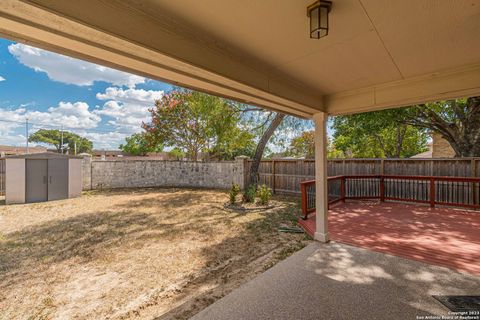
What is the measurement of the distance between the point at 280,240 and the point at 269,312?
7.10 feet

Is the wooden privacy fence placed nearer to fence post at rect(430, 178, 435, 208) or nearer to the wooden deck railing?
the wooden deck railing

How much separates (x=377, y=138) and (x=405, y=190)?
9449 millimetres

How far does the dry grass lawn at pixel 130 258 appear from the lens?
7.87ft

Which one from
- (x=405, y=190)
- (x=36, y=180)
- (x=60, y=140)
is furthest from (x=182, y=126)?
(x=60, y=140)

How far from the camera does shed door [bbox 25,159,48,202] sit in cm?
789

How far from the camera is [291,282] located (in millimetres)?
2613

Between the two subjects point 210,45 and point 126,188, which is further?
point 126,188

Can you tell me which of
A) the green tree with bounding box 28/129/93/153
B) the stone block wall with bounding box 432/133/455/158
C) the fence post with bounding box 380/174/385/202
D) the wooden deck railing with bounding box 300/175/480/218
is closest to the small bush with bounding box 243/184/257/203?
the wooden deck railing with bounding box 300/175/480/218

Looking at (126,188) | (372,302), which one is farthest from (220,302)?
(126,188)

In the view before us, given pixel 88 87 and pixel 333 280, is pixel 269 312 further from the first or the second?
pixel 88 87

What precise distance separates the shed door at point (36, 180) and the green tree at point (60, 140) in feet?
132

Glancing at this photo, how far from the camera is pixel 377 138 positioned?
14641 mm

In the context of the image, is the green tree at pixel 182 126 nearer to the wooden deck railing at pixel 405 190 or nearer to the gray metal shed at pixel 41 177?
the gray metal shed at pixel 41 177

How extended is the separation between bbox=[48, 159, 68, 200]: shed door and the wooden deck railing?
358 inches
